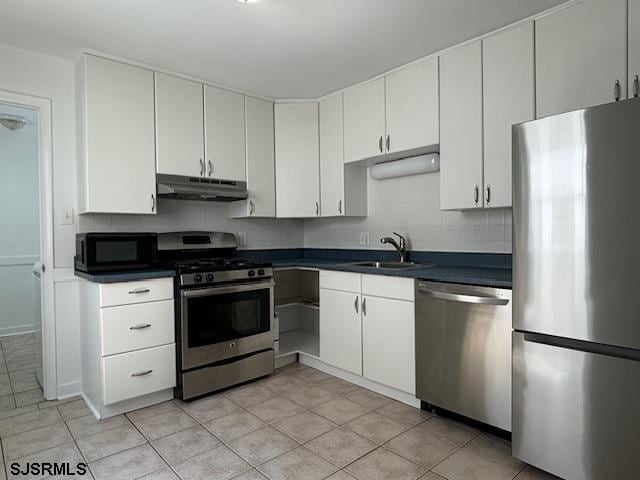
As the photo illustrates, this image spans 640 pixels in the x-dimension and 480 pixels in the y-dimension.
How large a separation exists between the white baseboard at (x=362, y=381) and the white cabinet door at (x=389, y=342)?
8 centimetres

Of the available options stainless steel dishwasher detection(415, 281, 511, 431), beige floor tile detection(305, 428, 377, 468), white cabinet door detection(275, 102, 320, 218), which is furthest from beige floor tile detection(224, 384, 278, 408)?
white cabinet door detection(275, 102, 320, 218)

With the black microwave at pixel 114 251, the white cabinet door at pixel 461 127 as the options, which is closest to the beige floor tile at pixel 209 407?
the black microwave at pixel 114 251

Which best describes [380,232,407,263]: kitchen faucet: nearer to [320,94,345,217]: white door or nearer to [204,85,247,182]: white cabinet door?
[320,94,345,217]: white door

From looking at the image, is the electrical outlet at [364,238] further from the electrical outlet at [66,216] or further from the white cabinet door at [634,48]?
the electrical outlet at [66,216]

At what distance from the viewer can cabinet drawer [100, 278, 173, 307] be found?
242cm

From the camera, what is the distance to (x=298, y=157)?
3.62 meters

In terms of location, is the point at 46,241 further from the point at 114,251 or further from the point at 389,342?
the point at 389,342

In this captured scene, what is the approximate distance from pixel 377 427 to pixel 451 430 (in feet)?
1.36

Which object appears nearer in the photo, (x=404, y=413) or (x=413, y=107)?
(x=404, y=413)

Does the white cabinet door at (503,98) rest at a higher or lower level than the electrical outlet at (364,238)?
higher

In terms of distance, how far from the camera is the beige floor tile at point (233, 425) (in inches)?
88.6

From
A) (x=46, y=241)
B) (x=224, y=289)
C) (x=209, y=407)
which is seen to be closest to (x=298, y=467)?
(x=209, y=407)

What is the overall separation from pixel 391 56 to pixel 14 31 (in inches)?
92.1

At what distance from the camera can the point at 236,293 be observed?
293 cm
